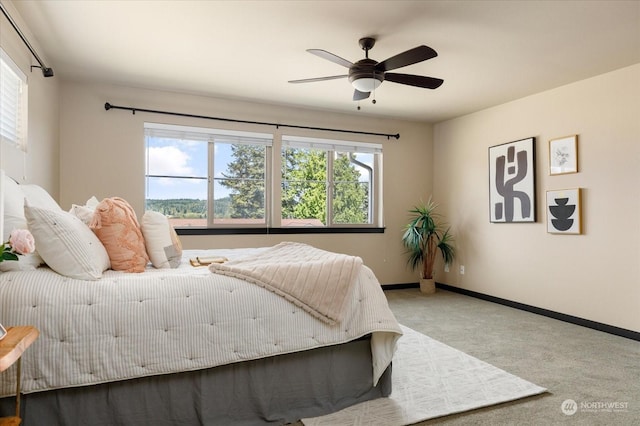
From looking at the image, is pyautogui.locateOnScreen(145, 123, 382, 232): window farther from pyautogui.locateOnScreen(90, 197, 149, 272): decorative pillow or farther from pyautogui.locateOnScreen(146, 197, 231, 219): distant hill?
pyautogui.locateOnScreen(90, 197, 149, 272): decorative pillow

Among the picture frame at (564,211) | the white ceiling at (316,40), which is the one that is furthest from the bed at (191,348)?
the picture frame at (564,211)

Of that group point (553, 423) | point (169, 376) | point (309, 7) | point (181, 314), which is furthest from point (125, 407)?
point (309, 7)

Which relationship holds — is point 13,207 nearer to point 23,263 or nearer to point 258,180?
point 23,263

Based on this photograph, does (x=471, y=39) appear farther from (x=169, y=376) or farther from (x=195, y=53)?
(x=169, y=376)

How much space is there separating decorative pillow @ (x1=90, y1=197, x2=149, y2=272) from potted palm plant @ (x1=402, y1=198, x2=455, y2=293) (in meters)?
3.96

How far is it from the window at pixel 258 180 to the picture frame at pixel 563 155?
2231 millimetres

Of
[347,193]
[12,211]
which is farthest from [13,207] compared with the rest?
[347,193]

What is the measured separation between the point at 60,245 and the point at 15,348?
691 mm

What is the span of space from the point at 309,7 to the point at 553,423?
2878mm

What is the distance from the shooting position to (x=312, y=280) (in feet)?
6.53

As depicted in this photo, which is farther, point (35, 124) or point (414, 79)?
point (35, 124)

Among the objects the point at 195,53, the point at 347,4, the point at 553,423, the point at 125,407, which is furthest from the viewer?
the point at 195,53

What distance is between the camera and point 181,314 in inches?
66.7

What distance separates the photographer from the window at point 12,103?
2475 millimetres
